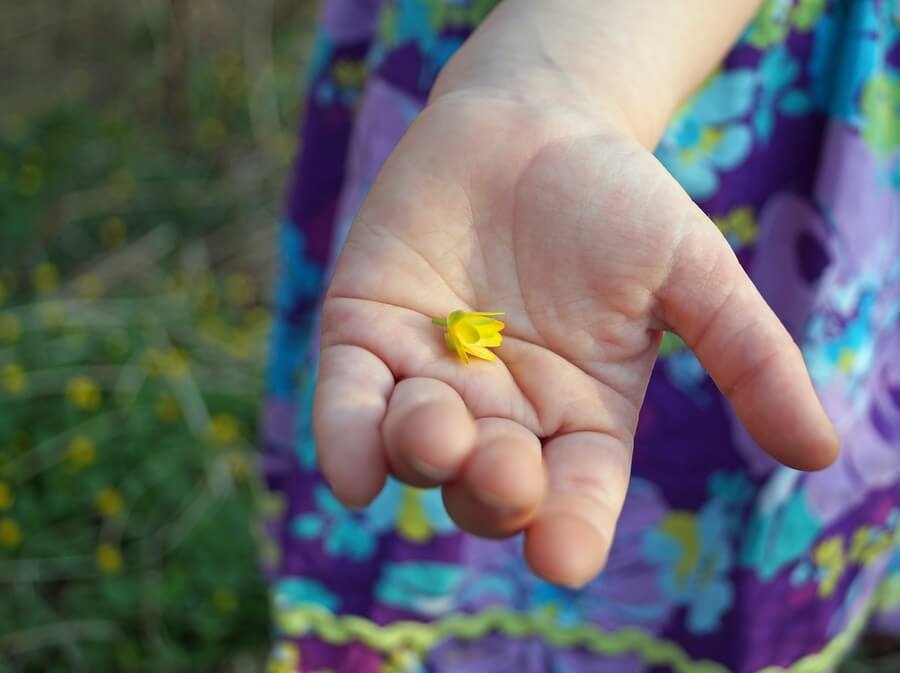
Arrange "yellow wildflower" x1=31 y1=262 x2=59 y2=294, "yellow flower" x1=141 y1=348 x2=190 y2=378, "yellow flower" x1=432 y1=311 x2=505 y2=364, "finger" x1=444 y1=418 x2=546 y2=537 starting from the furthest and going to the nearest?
"yellow wildflower" x1=31 y1=262 x2=59 y2=294, "yellow flower" x1=141 y1=348 x2=190 y2=378, "yellow flower" x1=432 y1=311 x2=505 y2=364, "finger" x1=444 y1=418 x2=546 y2=537

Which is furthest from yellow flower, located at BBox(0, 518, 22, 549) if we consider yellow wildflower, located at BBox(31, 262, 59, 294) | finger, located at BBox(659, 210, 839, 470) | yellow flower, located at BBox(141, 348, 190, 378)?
finger, located at BBox(659, 210, 839, 470)

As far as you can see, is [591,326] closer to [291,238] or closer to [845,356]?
[845,356]

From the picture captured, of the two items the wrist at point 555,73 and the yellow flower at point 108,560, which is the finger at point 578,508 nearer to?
the wrist at point 555,73

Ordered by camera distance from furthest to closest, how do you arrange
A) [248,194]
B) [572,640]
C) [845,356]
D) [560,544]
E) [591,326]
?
[248,194], [572,640], [845,356], [591,326], [560,544]

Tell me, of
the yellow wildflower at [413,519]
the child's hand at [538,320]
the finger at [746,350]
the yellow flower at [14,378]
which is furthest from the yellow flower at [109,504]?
the finger at [746,350]

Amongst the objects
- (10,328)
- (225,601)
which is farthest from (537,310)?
(10,328)

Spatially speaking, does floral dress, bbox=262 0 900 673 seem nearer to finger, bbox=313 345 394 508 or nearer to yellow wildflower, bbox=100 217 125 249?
finger, bbox=313 345 394 508

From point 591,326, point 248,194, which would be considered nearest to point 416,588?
point 591,326
